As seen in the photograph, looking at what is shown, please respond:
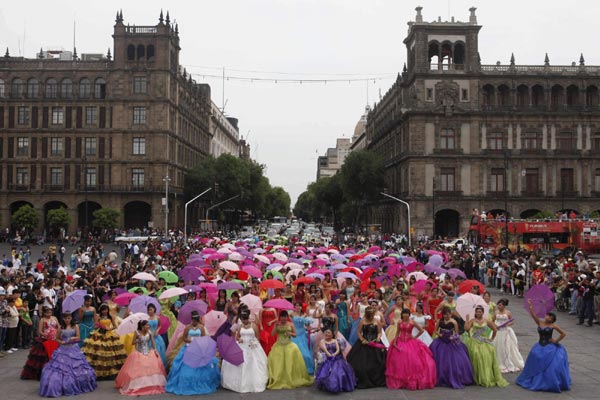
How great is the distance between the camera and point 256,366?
12.6 meters

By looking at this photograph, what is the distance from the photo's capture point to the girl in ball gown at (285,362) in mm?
12727

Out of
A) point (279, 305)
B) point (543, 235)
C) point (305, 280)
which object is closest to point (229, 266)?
point (305, 280)

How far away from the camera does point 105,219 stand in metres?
60.3

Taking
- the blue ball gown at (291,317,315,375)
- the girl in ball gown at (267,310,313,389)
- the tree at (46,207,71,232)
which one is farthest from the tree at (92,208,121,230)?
the girl in ball gown at (267,310,313,389)

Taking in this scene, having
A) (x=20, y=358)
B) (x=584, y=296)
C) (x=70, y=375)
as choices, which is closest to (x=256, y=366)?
(x=70, y=375)

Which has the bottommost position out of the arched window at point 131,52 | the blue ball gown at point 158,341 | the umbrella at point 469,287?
the blue ball gown at point 158,341

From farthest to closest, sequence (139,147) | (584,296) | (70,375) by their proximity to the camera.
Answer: (139,147)
(584,296)
(70,375)

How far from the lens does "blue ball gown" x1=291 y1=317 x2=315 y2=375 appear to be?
13.4m

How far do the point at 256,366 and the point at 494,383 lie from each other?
484 cm

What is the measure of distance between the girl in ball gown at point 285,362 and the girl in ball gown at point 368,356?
1029 millimetres

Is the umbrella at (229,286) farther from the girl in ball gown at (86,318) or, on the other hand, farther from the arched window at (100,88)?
the arched window at (100,88)

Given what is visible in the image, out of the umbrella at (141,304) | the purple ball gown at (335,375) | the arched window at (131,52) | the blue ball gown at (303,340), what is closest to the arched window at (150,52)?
the arched window at (131,52)

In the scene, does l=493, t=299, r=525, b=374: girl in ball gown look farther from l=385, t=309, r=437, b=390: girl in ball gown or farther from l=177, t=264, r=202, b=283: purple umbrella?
l=177, t=264, r=202, b=283: purple umbrella

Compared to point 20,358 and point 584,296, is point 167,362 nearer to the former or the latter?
point 20,358
